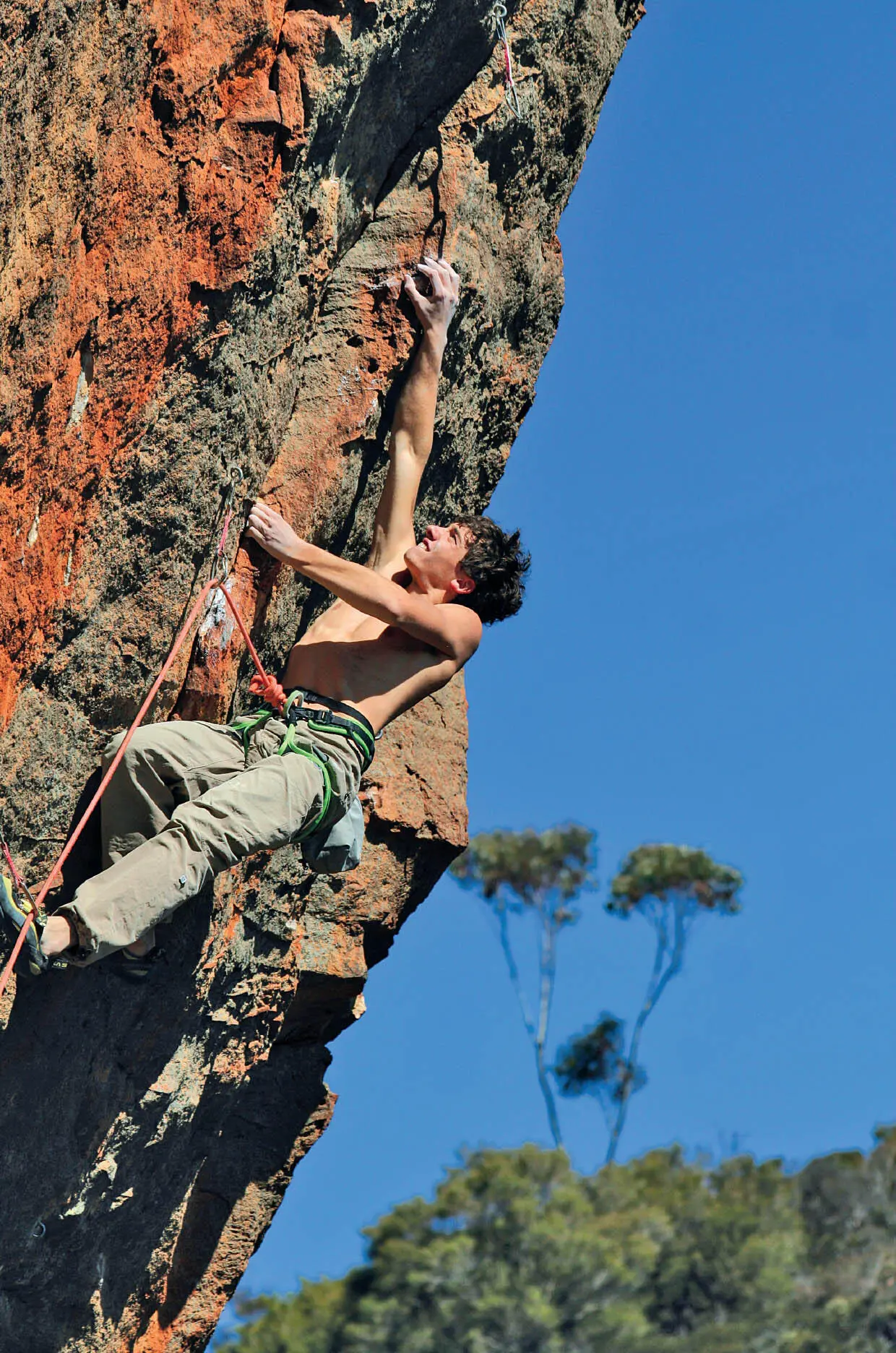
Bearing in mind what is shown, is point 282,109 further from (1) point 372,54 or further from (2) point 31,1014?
(2) point 31,1014

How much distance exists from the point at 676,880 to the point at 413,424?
21.5 m

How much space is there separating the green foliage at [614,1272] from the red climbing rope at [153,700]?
16.0 meters

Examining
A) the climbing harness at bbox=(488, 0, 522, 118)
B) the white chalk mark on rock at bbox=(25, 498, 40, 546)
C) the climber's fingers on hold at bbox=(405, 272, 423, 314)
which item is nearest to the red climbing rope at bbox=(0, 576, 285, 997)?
the white chalk mark on rock at bbox=(25, 498, 40, 546)

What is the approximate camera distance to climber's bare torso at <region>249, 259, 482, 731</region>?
16.9 ft

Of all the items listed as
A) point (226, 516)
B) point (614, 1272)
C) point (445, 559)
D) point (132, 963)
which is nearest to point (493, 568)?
point (445, 559)

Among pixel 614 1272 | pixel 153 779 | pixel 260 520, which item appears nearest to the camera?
pixel 153 779

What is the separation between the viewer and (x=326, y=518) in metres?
6.23

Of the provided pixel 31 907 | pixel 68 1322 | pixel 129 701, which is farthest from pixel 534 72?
pixel 68 1322

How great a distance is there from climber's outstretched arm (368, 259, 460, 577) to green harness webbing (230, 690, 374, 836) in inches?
28.6

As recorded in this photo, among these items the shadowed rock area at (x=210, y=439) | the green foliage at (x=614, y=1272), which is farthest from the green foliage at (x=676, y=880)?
the shadowed rock area at (x=210, y=439)

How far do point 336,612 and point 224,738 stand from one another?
2.14 ft

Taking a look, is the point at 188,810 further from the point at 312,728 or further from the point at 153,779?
the point at 312,728

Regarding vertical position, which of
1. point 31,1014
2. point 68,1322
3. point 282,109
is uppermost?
point 282,109

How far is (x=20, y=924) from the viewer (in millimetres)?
4586
